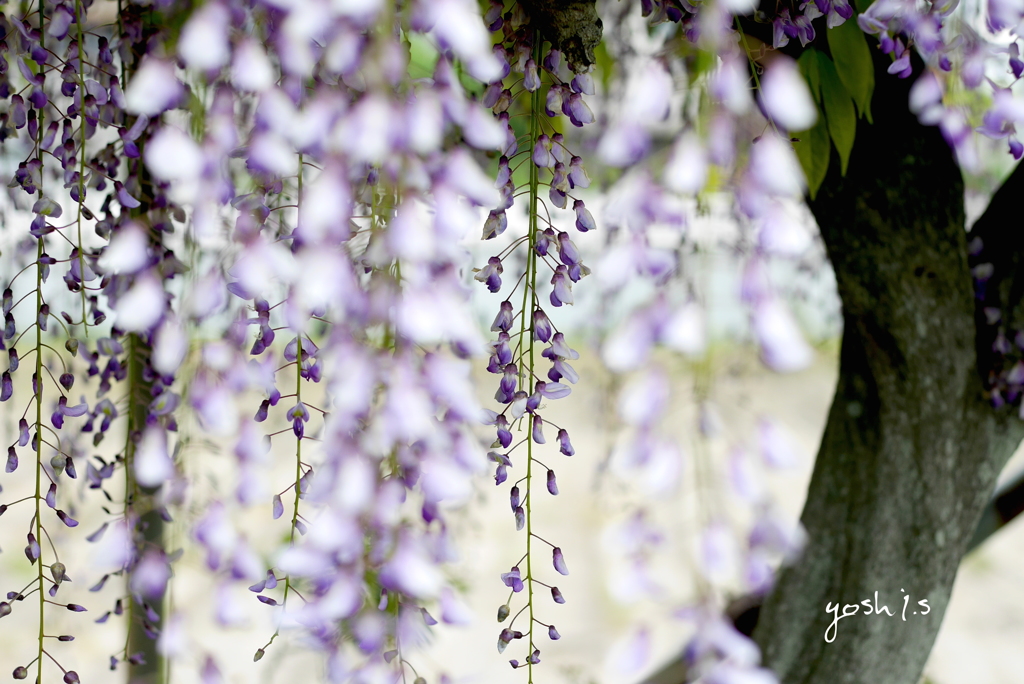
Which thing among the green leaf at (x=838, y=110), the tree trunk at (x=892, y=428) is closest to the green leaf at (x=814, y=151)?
the green leaf at (x=838, y=110)

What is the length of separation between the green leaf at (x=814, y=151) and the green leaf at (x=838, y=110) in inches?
0.7

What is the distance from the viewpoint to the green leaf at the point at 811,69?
712 millimetres

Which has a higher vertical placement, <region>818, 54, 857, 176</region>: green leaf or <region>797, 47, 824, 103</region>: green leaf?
<region>797, 47, 824, 103</region>: green leaf

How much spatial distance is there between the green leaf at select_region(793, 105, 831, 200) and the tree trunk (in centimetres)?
22

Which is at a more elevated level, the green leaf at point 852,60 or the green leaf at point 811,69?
the green leaf at point 811,69

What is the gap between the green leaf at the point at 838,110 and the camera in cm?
71

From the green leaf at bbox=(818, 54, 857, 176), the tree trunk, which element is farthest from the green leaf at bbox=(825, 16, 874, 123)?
the tree trunk

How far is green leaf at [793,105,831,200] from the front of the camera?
0.74m

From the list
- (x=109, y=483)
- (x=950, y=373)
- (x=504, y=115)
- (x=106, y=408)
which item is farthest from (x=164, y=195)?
(x=109, y=483)

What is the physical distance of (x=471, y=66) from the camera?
0.36 meters

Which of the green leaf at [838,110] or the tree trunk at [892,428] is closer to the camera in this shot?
the green leaf at [838,110]

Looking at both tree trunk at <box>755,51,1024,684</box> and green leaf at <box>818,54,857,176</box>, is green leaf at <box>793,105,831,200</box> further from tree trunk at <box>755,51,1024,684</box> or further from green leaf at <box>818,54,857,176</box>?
tree trunk at <box>755,51,1024,684</box>

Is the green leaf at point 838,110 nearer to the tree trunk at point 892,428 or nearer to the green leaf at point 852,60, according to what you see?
the green leaf at point 852,60

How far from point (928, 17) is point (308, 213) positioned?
442 mm
